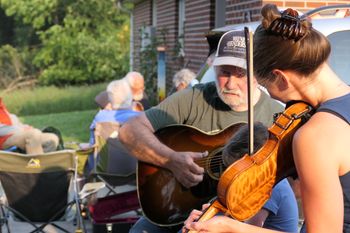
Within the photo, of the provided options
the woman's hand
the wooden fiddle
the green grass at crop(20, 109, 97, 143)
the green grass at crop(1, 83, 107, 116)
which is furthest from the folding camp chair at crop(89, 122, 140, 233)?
the green grass at crop(1, 83, 107, 116)

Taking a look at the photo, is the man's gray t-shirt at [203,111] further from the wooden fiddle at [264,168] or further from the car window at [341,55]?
the wooden fiddle at [264,168]

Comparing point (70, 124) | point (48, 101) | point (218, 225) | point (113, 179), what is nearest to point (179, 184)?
point (218, 225)

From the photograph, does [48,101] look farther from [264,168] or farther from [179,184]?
[264,168]

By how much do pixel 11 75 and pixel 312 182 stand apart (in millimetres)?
27783

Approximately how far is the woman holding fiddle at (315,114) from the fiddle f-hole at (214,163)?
4.49 feet

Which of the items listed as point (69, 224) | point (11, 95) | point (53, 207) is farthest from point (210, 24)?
point (11, 95)

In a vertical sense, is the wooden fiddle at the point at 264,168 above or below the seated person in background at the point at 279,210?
above

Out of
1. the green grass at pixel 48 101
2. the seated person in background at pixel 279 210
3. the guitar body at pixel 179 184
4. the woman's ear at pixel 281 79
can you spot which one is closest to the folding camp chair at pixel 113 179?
the guitar body at pixel 179 184

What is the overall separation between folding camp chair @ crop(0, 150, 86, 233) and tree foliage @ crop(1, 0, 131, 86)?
22.7 m

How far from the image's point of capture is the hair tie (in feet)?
5.71

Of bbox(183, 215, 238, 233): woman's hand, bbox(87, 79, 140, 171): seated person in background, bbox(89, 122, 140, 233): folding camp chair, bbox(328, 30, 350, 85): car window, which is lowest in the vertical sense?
bbox(89, 122, 140, 233): folding camp chair

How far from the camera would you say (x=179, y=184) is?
332cm

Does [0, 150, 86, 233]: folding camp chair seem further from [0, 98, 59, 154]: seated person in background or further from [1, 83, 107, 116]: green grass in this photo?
[1, 83, 107, 116]: green grass

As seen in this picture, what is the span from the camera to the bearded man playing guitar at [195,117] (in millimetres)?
3225
